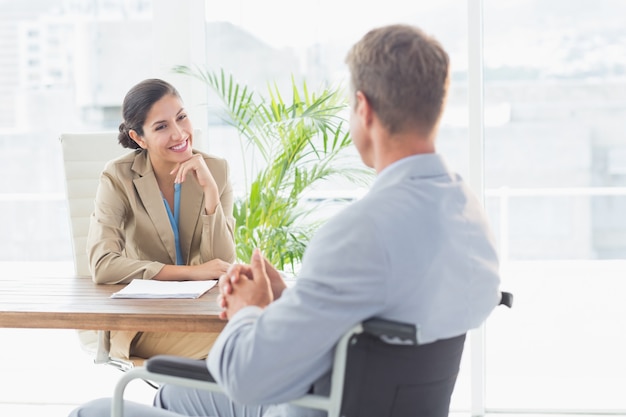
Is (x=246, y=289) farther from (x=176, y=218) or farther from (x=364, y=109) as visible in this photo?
(x=176, y=218)

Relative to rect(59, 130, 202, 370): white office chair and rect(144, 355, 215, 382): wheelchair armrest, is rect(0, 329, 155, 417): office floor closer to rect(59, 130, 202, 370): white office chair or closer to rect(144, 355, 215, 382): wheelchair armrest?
rect(59, 130, 202, 370): white office chair

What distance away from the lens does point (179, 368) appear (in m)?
1.65

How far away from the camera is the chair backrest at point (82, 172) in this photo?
3275 millimetres

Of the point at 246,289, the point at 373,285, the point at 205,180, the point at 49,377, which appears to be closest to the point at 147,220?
the point at 205,180

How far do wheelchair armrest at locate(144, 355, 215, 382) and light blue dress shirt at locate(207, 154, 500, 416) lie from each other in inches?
4.6

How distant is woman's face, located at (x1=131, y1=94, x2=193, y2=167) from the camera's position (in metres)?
2.98

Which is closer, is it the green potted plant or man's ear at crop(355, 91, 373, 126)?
man's ear at crop(355, 91, 373, 126)

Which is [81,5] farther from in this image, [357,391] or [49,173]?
[357,391]

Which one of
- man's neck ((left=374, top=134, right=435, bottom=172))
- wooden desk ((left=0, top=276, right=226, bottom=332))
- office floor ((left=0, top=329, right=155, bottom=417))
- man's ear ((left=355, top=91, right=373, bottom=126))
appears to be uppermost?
man's ear ((left=355, top=91, right=373, bottom=126))

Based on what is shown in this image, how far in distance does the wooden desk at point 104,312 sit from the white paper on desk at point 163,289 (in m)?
0.03

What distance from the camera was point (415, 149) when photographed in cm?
157

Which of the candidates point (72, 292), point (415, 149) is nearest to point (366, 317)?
point (415, 149)

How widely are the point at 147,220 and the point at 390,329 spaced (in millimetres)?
1636

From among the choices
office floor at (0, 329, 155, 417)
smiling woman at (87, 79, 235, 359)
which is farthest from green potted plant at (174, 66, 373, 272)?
office floor at (0, 329, 155, 417)
